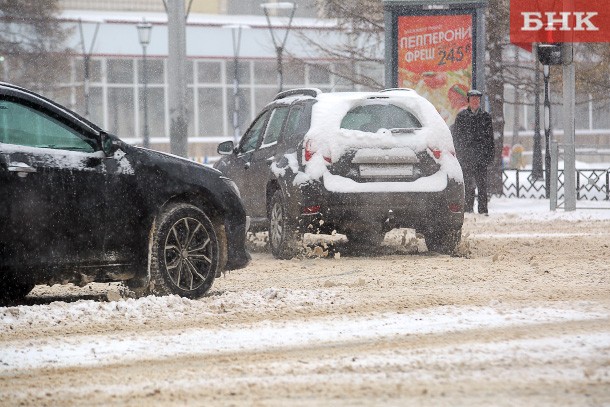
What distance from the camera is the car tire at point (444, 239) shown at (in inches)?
555

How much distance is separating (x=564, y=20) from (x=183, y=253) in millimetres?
13896

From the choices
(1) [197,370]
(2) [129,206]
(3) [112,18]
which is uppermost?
(3) [112,18]

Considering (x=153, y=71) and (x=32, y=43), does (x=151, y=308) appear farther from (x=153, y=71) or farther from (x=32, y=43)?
(x=153, y=71)

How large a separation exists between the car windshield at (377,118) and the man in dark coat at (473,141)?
24.8 feet

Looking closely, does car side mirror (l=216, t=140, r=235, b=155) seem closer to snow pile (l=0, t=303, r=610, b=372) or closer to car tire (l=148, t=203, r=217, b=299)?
car tire (l=148, t=203, r=217, b=299)

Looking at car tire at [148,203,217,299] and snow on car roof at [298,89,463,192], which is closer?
car tire at [148,203,217,299]

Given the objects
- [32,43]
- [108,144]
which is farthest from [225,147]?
[32,43]

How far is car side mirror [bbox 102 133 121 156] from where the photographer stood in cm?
968

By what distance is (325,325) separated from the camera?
852cm

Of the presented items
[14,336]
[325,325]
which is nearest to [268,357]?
[325,325]

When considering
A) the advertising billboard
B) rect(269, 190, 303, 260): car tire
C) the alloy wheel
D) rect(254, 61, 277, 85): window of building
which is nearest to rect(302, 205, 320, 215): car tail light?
rect(269, 190, 303, 260): car tire

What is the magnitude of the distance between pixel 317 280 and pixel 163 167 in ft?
7.08

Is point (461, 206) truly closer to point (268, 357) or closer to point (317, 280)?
point (317, 280)

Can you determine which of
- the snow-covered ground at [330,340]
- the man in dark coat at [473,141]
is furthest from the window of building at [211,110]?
the snow-covered ground at [330,340]
